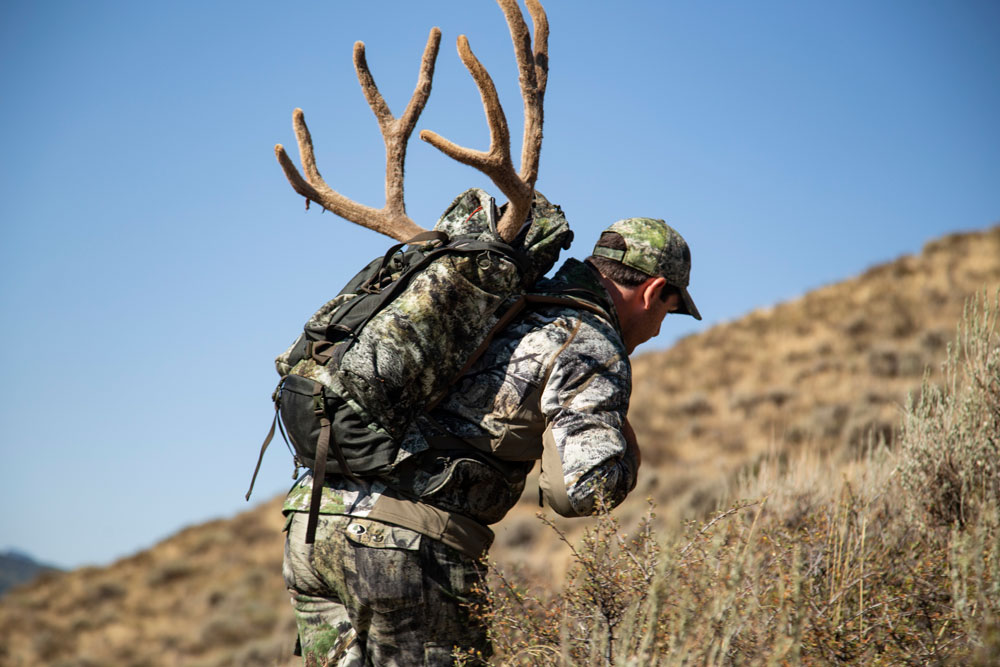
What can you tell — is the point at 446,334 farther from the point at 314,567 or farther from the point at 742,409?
the point at 742,409

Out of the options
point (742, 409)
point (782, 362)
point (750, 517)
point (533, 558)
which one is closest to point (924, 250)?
point (782, 362)

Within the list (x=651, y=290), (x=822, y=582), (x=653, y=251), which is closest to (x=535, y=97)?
(x=653, y=251)

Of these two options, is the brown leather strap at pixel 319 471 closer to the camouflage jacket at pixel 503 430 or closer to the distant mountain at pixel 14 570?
the camouflage jacket at pixel 503 430

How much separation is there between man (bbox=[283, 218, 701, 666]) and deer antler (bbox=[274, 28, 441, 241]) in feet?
3.02

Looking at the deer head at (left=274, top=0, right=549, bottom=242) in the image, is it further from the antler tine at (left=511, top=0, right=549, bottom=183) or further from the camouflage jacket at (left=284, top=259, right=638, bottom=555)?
the camouflage jacket at (left=284, top=259, right=638, bottom=555)

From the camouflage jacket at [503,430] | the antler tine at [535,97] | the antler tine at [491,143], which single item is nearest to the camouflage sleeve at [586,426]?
the camouflage jacket at [503,430]

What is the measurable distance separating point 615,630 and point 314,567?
103cm

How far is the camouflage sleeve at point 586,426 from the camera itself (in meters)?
2.59

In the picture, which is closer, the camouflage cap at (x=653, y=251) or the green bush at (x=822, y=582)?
the green bush at (x=822, y=582)

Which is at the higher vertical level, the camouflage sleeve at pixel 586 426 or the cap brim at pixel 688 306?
the cap brim at pixel 688 306

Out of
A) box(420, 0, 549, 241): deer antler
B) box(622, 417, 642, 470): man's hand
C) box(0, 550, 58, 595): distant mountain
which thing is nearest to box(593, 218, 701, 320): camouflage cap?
box(420, 0, 549, 241): deer antler

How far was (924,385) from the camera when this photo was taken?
14.9ft

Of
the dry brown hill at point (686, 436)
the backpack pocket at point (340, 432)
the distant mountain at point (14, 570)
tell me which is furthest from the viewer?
the distant mountain at point (14, 570)

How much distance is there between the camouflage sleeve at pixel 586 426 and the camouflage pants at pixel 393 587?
0.48 metres
